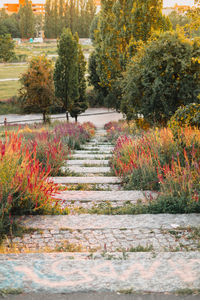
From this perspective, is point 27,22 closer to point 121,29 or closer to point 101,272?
point 121,29

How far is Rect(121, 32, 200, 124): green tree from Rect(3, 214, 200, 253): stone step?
8.47m

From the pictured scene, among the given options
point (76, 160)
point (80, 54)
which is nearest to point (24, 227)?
point (76, 160)

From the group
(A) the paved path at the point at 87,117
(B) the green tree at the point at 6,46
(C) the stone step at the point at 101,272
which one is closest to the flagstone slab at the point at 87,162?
(C) the stone step at the point at 101,272

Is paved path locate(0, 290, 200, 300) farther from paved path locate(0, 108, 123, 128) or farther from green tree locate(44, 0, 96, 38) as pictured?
green tree locate(44, 0, 96, 38)

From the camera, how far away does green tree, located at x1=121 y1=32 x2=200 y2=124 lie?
1268 centimetres

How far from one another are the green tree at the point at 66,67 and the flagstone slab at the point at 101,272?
78.5ft

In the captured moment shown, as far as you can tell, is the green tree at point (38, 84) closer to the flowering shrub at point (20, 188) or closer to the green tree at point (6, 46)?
the flowering shrub at point (20, 188)

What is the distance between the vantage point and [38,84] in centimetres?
2577

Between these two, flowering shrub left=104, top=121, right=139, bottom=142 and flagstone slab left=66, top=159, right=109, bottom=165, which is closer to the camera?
flagstone slab left=66, top=159, right=109, bottom=165

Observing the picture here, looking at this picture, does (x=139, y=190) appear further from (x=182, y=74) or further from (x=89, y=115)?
(x=89, y=115)

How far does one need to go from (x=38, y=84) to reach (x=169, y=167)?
66.7ft

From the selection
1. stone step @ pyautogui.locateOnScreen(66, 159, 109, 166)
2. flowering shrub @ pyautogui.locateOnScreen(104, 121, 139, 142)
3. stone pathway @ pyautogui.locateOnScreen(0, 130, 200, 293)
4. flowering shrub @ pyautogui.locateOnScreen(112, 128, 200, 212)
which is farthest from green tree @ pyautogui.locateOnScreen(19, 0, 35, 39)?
stone pathway @ pyautogui.locateOnScreen(0, 130, 200, 293)

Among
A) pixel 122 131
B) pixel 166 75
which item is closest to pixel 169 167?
pixel 166 75

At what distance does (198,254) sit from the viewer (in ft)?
9.90
